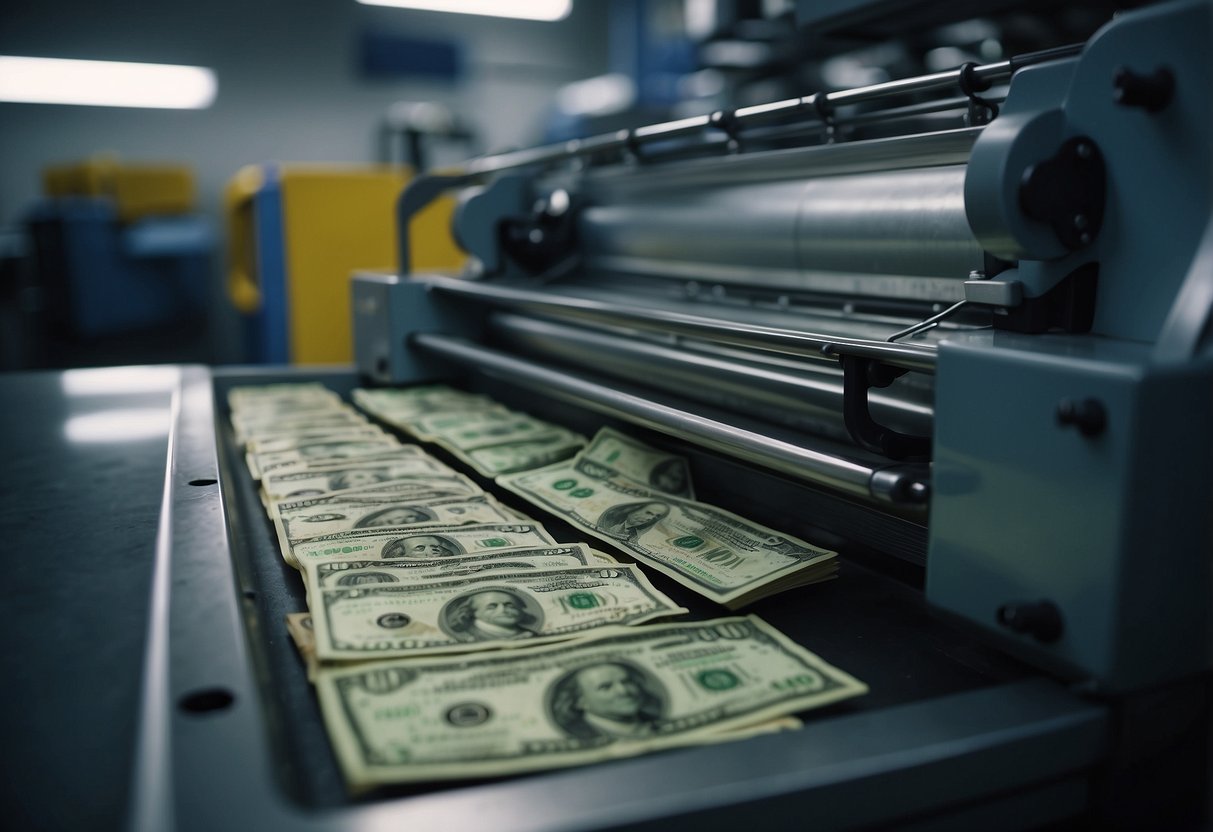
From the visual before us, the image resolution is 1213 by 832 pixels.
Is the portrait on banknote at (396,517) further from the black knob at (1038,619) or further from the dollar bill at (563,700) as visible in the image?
the black knob at (1038,619)

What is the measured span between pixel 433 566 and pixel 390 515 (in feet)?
0.75

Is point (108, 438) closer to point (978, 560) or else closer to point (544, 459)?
point (544, 459)

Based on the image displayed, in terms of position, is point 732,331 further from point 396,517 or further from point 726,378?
point 396,517

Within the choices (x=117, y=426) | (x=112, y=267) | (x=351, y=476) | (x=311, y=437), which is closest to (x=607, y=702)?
(x=351, y=476)

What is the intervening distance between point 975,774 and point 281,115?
893 cm

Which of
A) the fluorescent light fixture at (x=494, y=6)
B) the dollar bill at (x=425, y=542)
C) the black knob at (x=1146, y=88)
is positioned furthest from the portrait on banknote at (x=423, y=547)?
the fluorescent light fixture at (x=494, y=6)

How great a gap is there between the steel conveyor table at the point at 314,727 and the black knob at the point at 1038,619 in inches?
1.7

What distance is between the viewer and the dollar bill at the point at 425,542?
1.03 metres

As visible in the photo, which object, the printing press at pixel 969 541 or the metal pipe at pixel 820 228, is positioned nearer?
the printing press at pixel 969 541

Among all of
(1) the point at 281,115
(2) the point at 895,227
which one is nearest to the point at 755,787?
(2) the point at 895,227

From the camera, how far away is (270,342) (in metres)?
3.38

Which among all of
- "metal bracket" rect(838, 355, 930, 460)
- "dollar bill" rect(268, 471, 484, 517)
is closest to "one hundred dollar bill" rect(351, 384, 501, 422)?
"dollar bill" rect(268, 471, 484, 517)

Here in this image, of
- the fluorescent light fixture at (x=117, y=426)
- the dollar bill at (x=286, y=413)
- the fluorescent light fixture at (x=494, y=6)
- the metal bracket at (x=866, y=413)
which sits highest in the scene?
the fluorescent light fixture at (x=494, y=6)

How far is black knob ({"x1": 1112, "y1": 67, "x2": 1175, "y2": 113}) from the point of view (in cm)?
68
